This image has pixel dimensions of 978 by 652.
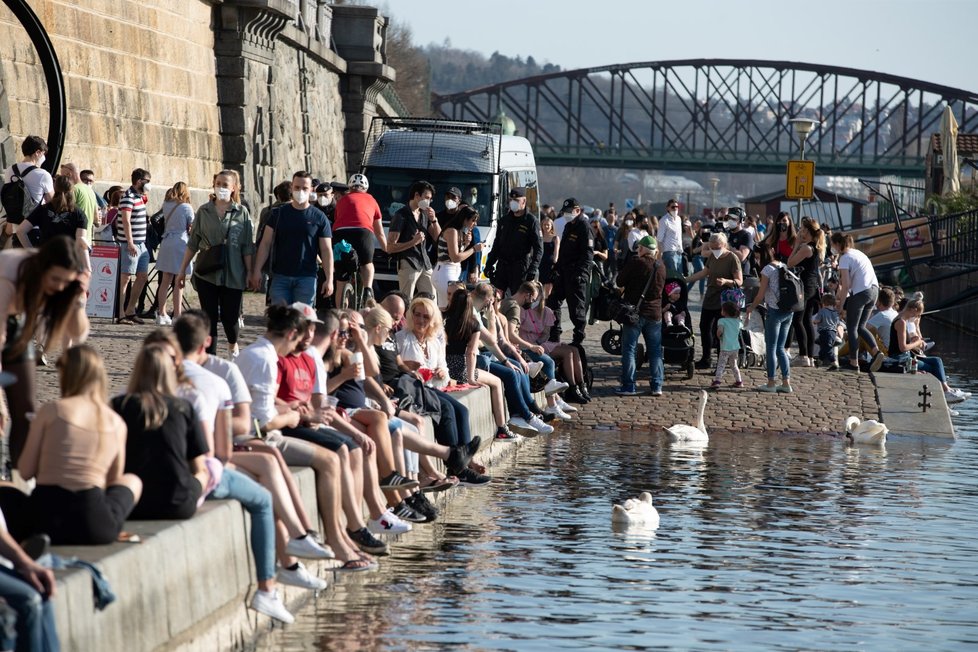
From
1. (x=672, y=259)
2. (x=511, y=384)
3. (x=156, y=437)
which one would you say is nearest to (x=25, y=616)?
(x=156, y=437)

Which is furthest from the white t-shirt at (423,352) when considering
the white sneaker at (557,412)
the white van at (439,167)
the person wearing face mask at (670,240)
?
the person wearing face mask at (670,240)

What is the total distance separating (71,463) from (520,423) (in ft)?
27.2

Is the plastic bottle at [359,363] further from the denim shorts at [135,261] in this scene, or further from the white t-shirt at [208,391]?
the denim shorts at [135,261]

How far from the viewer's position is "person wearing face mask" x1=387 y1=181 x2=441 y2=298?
57.9 feet

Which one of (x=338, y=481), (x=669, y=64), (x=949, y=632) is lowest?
(x=949, y=632)

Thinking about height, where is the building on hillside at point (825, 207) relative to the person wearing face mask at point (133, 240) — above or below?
above

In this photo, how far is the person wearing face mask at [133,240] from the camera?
17906mm

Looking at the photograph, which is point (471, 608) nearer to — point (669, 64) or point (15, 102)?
point (15, 102)

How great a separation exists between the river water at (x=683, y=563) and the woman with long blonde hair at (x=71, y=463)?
5.00ft

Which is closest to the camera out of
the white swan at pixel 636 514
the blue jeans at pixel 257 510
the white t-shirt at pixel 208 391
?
the white t-shirt at pixel 208 391

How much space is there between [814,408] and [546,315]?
292 centimetres

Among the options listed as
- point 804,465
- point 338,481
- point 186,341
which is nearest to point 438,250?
point 804,465

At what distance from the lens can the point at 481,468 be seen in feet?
39.3

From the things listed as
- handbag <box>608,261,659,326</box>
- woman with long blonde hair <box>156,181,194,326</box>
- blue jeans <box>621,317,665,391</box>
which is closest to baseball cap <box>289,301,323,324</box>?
handbag <box>608,261,659,326</box>
